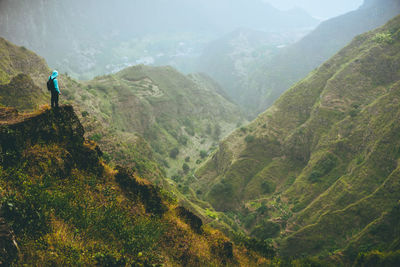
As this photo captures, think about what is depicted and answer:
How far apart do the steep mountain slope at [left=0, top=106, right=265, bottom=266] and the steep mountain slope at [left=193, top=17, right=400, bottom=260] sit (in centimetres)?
3173

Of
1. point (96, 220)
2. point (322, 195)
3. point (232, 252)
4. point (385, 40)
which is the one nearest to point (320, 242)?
point (322, 195)

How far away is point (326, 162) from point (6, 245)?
66.0 metres

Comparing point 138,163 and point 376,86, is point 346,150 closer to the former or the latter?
point 376,86

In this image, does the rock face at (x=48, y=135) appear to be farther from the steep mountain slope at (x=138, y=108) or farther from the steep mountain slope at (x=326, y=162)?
the steep mountain slope at (x=326, y=162)

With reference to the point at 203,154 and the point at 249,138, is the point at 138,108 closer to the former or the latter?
the point at 203,154

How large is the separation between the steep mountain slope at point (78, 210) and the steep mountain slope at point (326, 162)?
3173 cm

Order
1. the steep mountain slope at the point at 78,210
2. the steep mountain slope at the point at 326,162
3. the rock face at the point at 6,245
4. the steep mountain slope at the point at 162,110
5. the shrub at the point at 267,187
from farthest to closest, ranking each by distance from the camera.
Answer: the steep mountain slope at the point at 162,110
the shrub at the point at 267,187
the steep mountain slope at the point at 326,162
the steep mountain slope at the point at 78,210
the rock face at the point at 6,245

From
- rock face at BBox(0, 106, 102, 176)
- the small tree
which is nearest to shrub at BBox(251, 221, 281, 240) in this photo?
the small tree

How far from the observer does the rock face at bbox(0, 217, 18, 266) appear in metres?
11.2

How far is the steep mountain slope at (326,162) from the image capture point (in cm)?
4781

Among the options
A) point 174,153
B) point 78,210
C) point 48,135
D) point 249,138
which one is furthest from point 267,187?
point 48,135

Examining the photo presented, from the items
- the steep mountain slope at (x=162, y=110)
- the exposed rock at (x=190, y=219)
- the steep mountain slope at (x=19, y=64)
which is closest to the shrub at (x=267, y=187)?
the steep mountain slope at (x=162, y=110)

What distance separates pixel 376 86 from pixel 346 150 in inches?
1024

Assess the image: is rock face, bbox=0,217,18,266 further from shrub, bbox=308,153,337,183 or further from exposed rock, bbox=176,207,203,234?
shrub, bbox=308,153,337,183
